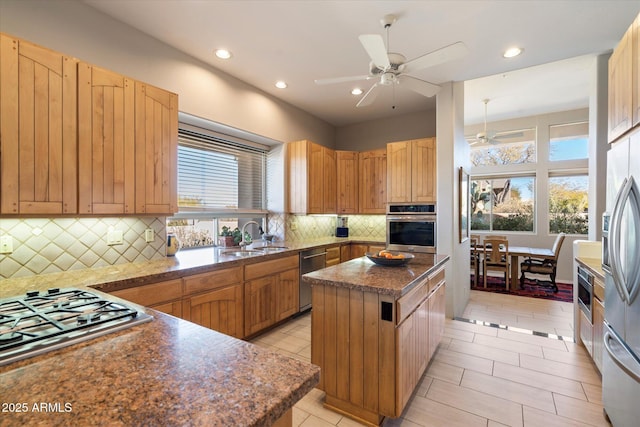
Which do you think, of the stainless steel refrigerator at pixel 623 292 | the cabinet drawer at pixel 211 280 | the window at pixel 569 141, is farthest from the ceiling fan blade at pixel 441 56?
the window at pixel 569 141

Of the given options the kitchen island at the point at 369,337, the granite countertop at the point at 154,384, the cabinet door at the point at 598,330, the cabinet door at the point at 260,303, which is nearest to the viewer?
the granite countertop at the point at 154,384

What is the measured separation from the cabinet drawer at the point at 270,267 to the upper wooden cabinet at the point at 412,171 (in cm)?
183

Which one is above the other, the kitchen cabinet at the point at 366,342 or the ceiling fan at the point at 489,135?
the ceiling fan at the point at 489,135

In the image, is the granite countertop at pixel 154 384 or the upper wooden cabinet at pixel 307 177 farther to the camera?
the upper wooden cabinet at pixel 307 177

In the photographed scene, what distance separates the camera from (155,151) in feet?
8.02

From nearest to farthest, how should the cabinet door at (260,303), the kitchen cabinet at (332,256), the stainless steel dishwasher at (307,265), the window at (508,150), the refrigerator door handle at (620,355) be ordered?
1. the refrigerator door handle at (620,355)
2. the cabinet door at (260,303)
3. the stainless steel dishwasher at (307,265)
4. the kitchen cabinet at (332,256)
5. the window at (508,150)

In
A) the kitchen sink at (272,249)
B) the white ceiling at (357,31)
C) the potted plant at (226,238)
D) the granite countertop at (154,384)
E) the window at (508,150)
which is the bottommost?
the kitchen sink at (272,249)

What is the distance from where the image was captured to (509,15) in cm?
248

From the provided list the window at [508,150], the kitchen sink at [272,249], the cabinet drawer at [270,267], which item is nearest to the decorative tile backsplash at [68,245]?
the cabinet drawer at [270,267]

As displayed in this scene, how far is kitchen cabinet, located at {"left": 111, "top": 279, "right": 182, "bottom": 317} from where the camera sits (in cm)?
202

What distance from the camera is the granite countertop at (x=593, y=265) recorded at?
2.32 metres

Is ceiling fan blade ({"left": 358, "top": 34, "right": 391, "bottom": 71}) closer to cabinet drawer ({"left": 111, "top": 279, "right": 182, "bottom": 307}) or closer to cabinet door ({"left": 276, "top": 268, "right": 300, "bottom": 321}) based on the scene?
cabinet drawer ({"left": 111, "top": 279, "right": 182, "bottom": 307})

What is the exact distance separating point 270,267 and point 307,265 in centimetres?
68

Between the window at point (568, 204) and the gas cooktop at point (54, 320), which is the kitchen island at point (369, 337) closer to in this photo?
the gas cooktop at point (54, 320)
